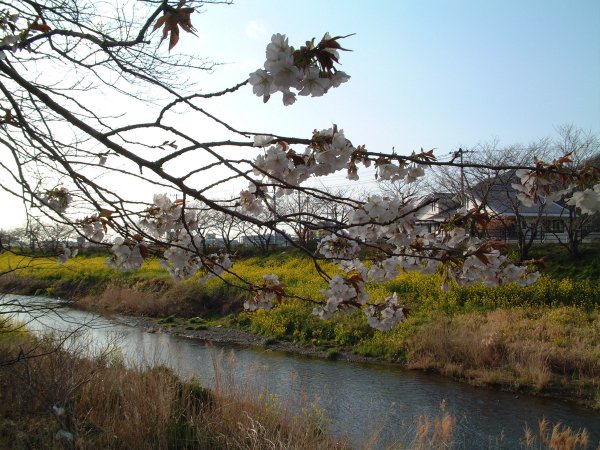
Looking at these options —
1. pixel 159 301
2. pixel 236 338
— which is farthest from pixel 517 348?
pixel 159 301

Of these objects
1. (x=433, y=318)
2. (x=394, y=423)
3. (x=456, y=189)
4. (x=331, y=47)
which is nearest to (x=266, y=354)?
(x=433, y=318)

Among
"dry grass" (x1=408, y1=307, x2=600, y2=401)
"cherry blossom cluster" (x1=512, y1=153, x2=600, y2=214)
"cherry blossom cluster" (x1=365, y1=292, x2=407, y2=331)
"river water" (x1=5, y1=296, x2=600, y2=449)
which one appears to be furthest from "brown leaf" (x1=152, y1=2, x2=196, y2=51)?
"dry grass" (x1=408, y1=307, x2=600, y2=401)

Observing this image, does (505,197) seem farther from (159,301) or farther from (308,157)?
(308,157)

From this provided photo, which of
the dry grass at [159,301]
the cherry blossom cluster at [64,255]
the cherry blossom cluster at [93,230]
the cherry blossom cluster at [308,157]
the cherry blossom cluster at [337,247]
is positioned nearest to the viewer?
the cherry blossom cluster at [308,157]

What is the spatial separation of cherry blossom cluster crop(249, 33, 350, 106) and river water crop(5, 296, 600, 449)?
14.0ft

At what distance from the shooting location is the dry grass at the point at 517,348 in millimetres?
8398

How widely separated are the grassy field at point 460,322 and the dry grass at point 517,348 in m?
0.02

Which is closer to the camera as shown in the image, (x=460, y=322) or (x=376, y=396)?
(x=376, y=396)

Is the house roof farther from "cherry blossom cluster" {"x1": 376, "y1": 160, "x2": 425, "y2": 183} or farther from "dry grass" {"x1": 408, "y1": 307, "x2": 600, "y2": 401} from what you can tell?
"dry grass" {"x1": 408, "y1": 307, "x2": 600, "y2": 401}

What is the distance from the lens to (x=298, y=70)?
1.28 meters

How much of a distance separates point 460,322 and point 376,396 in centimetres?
354

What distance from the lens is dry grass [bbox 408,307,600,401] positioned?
27.6 feet

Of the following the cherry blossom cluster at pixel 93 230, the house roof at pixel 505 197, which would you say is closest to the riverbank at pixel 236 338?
the house roof at pixel 505 197

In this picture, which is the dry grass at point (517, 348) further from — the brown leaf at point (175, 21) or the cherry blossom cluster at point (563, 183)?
the brown leaf at point (175, 21)
